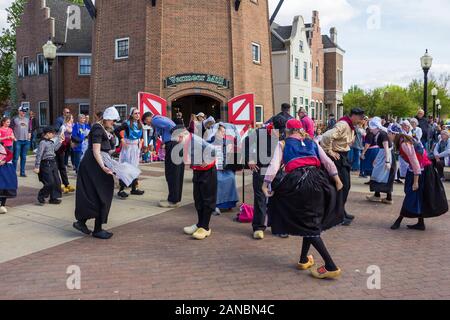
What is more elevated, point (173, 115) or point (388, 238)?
point (173, 115)

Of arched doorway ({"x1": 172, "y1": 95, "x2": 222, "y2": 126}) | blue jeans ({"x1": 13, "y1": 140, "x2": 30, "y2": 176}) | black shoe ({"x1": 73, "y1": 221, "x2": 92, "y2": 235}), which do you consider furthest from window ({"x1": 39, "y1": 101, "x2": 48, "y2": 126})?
black shoe ({"x1": 73, "y1": 221, "x2": 92, "y2": 235})

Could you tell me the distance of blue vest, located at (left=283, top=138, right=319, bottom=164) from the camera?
4.89m

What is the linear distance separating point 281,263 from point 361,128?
10431 mm

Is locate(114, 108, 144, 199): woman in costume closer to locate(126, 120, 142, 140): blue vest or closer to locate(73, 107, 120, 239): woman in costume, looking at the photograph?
locate(126, 120, 142, 140): blue vest

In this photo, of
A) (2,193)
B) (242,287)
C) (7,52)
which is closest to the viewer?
(242,287)

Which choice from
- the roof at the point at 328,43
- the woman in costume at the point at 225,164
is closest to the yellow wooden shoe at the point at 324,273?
the woman in costume at the point at 225,164

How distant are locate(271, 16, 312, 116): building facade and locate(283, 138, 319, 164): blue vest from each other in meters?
30.4

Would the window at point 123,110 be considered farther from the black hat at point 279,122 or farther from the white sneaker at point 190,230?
the black hat at point 279,122

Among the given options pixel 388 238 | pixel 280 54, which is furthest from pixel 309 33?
pixel 388 238

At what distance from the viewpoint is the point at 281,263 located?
208 inches

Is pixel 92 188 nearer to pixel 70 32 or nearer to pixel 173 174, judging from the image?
pixel 173 174

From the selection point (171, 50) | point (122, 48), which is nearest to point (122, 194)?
point (171, 50)
